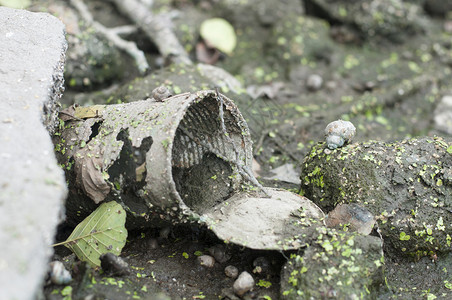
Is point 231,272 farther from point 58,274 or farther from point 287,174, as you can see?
point 287,174

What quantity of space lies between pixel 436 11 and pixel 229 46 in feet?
12.6

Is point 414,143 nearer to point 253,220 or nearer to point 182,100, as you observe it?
point 253,220

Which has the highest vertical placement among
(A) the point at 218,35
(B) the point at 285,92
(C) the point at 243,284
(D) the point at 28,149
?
(D) the point at 28,149

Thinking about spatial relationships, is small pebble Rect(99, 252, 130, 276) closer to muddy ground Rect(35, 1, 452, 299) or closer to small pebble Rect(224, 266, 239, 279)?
muddy ground Rect(35, 1, 452, 299)

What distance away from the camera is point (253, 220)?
10.0ft

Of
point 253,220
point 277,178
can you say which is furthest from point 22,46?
point 277,178

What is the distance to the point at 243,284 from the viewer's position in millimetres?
2799

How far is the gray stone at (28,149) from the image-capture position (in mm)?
1926

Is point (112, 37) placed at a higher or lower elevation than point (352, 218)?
higher

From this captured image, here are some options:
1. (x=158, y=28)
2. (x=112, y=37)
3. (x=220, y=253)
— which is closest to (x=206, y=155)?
(x=220, y=253)

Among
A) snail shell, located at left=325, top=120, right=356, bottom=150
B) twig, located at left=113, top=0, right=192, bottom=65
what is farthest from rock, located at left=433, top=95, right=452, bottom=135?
twig, located at left=113, top=0, right=192, bottom=65

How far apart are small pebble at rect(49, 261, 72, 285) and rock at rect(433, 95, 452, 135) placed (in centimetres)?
451

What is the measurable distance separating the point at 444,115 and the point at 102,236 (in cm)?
437

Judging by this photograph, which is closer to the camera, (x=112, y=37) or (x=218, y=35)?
(x=112, y=37)
